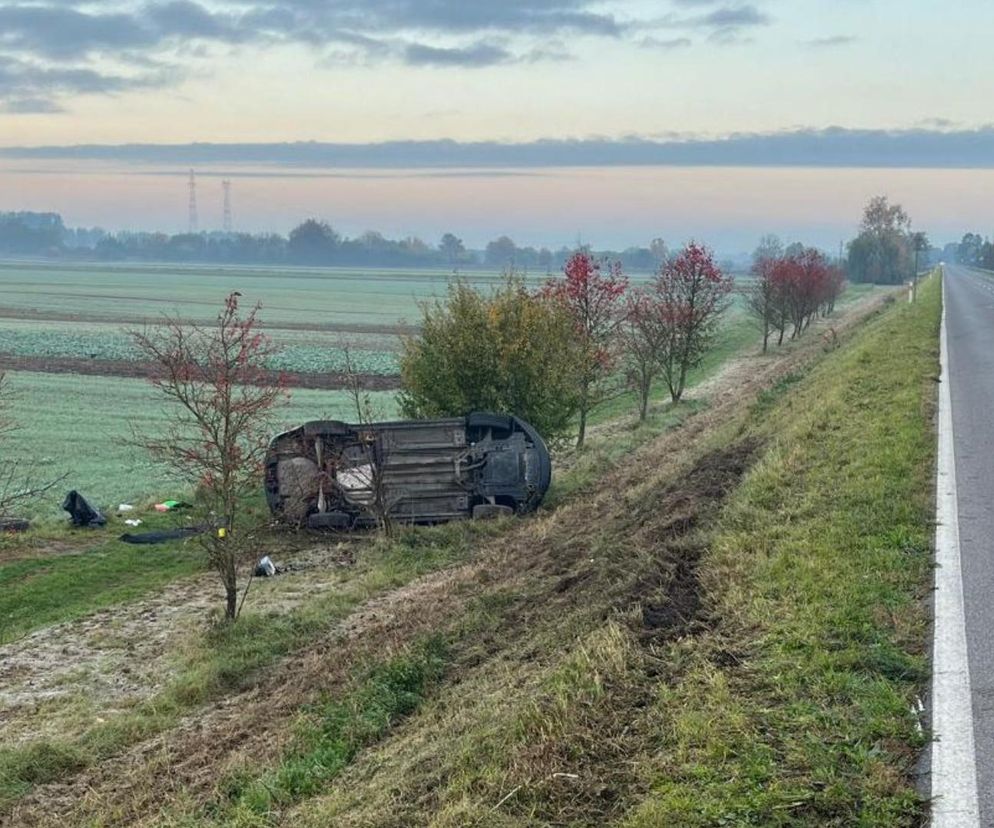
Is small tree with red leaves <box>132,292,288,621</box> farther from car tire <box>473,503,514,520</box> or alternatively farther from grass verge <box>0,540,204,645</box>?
car tire <box>473,503,514,520</box>

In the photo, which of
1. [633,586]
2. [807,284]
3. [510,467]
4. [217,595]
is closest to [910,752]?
[633,586]

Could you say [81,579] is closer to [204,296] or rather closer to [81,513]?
[81,513]

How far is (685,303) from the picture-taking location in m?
35.2

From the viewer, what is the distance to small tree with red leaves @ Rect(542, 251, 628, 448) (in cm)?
2719

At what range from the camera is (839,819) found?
4410mm

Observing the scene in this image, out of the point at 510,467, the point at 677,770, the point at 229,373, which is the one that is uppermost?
the point at 229,373

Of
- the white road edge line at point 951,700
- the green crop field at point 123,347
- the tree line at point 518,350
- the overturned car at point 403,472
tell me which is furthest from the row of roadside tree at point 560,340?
the white road edge line at point 951,700

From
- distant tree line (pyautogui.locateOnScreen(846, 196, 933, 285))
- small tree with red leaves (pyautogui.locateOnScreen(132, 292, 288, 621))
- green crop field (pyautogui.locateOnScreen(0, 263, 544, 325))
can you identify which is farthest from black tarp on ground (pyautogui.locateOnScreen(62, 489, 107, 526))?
distant tree line (pyautogui.locateOnScreen(846, 196, 933, 285))

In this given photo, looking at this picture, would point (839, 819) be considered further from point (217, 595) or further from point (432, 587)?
point (217, 595)

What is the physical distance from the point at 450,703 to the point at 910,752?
12.5ft

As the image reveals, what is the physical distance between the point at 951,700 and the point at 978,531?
11.8 feet

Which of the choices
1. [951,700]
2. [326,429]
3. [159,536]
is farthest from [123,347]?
[951,700]

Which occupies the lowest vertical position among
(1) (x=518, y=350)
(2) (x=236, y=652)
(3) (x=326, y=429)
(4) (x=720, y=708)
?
(2) (x=236, y=652)

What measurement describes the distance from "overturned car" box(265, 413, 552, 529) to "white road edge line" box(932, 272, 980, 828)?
1089 cm
